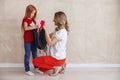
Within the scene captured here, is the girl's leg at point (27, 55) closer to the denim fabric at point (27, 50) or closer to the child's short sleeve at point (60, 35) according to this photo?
the denim fabric at point (27, 50)

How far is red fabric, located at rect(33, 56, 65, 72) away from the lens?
133 inches

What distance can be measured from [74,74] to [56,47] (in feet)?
1.41

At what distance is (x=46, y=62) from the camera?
3.38 m

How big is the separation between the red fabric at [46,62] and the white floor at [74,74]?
0.12 metres

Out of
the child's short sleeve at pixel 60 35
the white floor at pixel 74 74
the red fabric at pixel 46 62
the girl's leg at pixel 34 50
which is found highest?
the child's short sleeve at pixel 60 35

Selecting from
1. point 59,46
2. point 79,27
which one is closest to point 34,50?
point 59,46

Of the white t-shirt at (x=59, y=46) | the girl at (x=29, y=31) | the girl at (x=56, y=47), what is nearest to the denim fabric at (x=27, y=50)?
the girl at (x=29, y=31)

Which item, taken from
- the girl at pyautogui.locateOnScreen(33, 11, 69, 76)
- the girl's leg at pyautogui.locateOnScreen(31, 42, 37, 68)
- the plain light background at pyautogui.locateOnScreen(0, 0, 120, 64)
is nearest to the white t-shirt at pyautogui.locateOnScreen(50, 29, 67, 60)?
the girl at pyautogui.locateOnScreen(33, 11, 69, 76)

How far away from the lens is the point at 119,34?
3789 mm

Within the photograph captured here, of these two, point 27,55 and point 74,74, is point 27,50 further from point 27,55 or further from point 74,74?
point 74,74

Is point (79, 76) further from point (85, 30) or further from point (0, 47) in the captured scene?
point (0, 47)

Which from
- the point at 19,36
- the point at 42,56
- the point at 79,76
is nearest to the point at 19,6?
the point at 19,36

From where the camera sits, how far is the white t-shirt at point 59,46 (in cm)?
332

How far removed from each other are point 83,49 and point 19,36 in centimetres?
92
